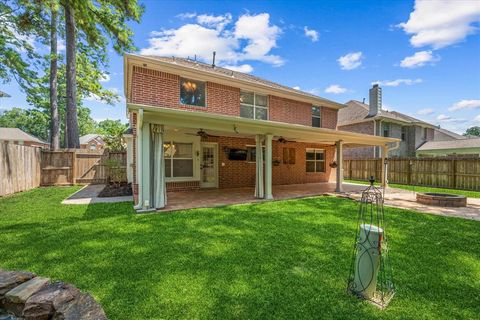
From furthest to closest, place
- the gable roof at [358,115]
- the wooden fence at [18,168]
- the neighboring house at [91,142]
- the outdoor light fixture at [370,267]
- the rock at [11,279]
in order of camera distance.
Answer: the neighboring house at [91,142], the gable roof at [358,115], the wooden fence at [18,168], the outdoor light fixture at [370,267], the rock at [11,279]

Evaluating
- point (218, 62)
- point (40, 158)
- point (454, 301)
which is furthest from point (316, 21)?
point (40, 158)

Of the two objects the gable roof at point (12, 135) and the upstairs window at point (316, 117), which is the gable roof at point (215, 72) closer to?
the upstairs window at point (316, 117)

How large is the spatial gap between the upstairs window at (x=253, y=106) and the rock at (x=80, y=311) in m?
9.87

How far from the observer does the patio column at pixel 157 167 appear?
654 centimetres

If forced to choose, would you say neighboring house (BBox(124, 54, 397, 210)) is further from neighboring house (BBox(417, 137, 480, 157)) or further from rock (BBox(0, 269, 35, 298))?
neighboring house (BBox(417, 137, 480, 157))

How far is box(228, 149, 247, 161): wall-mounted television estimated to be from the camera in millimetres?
11062

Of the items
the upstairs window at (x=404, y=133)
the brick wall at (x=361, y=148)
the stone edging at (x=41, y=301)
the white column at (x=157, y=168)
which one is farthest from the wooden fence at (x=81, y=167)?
the upstairs window at (x=404, y=133)

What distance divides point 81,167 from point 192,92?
26.5ft

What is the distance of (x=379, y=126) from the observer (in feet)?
61.7

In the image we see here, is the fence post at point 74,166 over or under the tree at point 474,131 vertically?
under

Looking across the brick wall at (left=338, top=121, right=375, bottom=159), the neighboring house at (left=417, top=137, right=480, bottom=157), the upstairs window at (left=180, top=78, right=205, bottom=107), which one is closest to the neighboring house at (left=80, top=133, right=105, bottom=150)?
the upstairs window at (left=180, top=78, right=205, bottom=107)

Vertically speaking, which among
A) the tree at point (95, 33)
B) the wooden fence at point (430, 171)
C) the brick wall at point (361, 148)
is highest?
the tree at point (95, 33)

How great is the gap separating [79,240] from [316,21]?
12.7 m

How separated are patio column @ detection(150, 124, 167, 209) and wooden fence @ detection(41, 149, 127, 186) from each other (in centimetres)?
642
